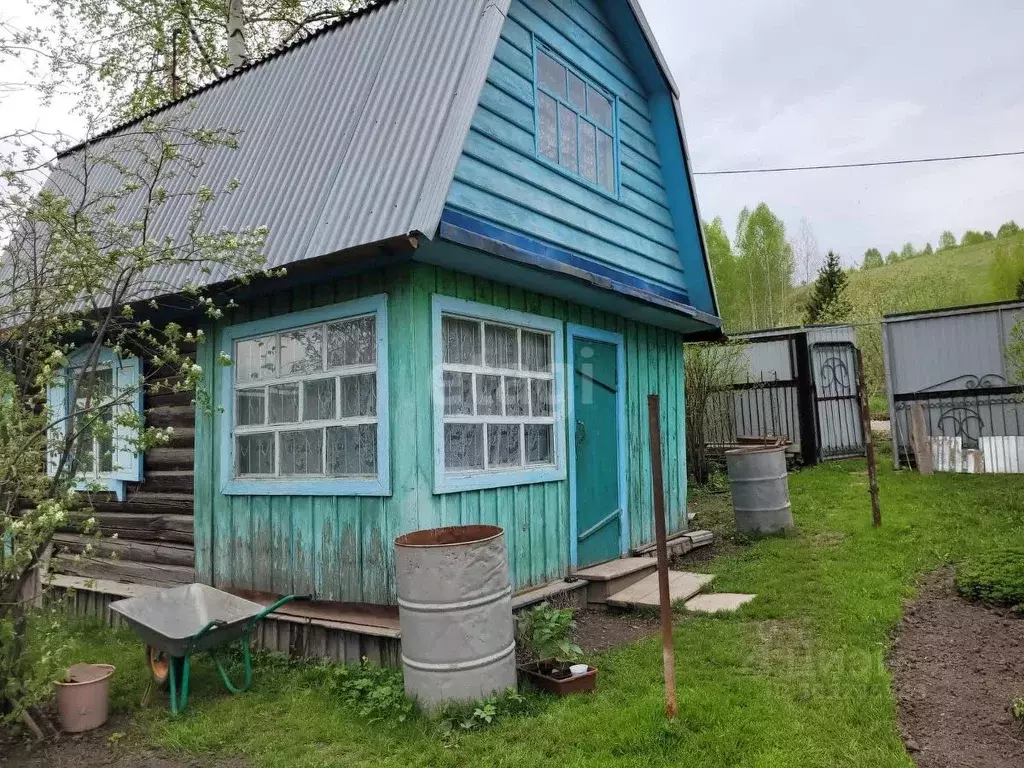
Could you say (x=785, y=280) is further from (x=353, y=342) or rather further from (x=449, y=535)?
(x=449, y=535)

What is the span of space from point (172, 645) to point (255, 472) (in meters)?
1.87

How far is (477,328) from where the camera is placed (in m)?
5.71

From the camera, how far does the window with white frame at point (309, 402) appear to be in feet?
17.5

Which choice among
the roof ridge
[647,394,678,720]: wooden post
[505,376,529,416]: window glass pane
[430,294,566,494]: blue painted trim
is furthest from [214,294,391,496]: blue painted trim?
[647,394,678,720]: wooden post

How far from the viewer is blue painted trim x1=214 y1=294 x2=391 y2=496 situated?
509cm

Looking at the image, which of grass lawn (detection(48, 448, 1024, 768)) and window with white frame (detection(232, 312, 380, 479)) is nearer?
grass lawn (detection(48, 448, 1024, 768))

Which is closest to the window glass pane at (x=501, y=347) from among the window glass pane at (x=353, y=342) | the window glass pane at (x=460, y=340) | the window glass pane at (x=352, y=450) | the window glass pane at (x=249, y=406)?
the window glass pane at (x=460, y=340)

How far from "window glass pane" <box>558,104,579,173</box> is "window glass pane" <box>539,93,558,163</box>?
0.08 meters

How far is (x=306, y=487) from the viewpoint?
5535 millimetres

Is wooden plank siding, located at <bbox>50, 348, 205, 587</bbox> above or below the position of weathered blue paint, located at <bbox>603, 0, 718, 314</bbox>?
below

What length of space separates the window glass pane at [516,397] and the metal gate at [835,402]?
909cm

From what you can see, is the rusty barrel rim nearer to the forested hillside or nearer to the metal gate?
the metal gate

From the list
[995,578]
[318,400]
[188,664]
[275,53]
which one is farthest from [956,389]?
[188,664]

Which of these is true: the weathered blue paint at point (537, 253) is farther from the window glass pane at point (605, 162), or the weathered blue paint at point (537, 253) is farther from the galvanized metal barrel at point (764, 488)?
the galvanized metal barrel at point (764, 488)
